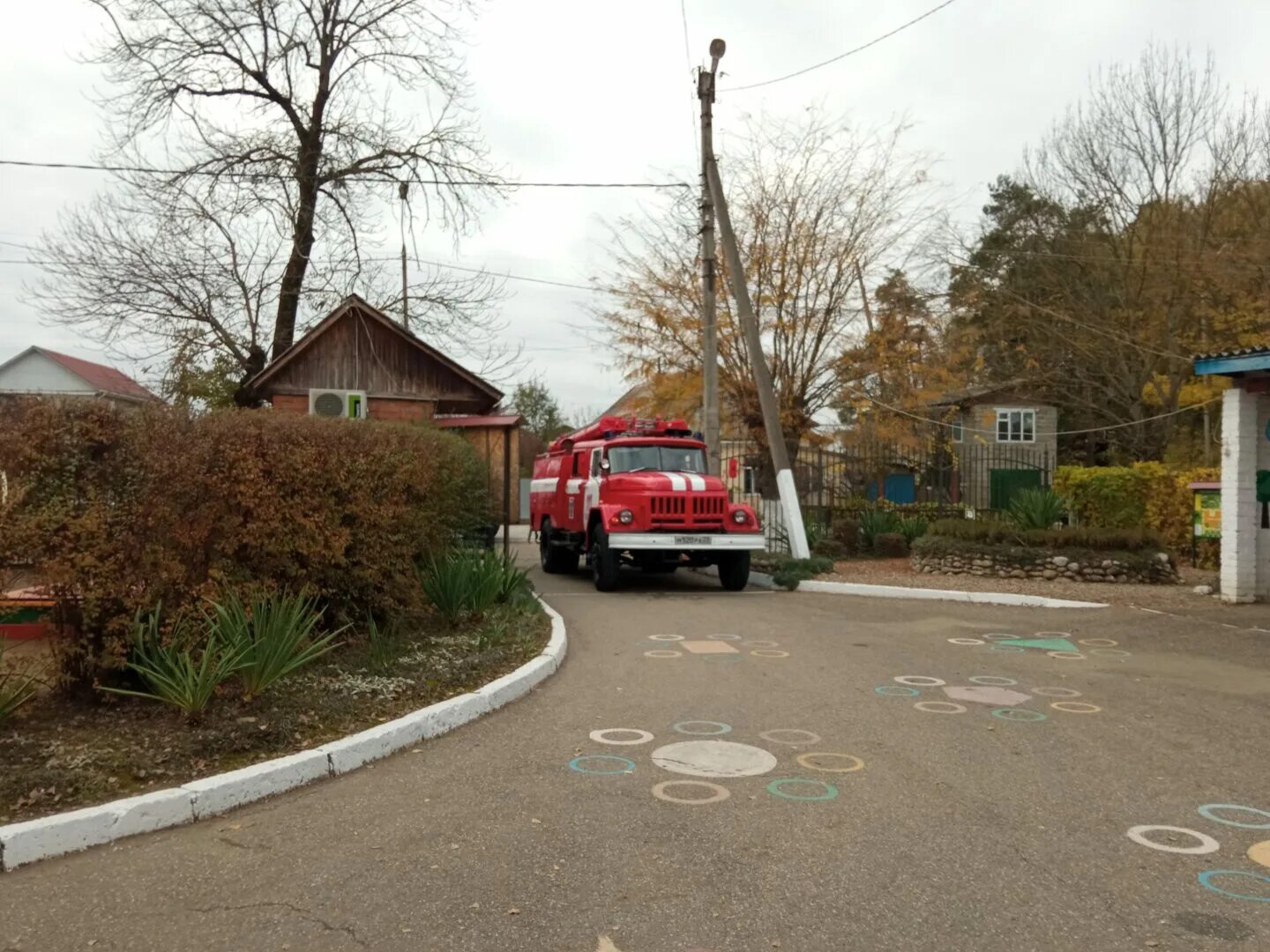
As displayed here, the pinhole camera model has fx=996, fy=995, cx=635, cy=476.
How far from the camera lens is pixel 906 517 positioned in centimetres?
2066

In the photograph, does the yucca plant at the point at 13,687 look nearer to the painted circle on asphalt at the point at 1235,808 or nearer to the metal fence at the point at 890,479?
the painted circle on asphalt at the point at 1235,808

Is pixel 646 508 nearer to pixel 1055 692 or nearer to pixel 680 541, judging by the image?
pixel 680 541

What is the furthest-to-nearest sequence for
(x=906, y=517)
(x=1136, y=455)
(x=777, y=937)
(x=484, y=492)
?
(x=1136, y=455) → (x=906, y=517) → (x=484, y=492) → (x=777, y=937)

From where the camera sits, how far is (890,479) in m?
24.5

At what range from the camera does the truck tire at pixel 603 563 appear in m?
13.8

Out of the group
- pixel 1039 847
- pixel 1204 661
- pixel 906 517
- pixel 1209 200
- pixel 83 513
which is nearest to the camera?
pixel 1039 847

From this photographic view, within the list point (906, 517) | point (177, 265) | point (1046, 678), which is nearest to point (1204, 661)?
point (1046, 678)

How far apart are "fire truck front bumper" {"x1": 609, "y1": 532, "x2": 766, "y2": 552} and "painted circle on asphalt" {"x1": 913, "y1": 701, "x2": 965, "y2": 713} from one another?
679cm

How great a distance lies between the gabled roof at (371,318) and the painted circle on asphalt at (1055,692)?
51.8 feet

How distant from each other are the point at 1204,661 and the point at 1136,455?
2619 centimetres

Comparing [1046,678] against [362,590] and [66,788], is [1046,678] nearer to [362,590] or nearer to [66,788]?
[362,590]

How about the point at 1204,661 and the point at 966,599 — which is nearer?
the point at 1204,661

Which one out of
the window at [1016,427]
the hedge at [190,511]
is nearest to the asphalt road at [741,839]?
the hedge at [190,511]

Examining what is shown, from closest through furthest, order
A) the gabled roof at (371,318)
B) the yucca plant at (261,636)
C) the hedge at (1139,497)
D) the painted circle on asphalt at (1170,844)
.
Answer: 1. the painted circle on asphalt at (1170,844)
2. the yucca plant at (261,636)
3. the hedge at (1139,497)
4. the gabled roof at (371,318)
